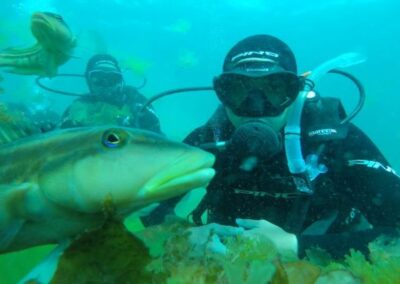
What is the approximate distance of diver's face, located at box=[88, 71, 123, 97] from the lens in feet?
31.8

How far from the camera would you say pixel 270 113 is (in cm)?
396

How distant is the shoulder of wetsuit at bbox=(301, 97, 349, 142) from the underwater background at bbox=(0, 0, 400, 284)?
108 ft

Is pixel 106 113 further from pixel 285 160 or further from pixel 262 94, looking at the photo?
pixel 285 160

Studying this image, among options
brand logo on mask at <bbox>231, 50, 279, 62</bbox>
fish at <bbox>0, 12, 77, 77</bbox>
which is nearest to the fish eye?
fish at <bbox>0, 12, 77, 77</bbox>

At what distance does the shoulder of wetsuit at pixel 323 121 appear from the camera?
3.73 meters

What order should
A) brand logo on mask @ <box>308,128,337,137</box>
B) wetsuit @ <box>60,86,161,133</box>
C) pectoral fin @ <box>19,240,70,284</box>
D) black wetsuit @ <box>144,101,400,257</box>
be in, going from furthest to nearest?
wetsuit @ <box>60,86,161,133</box> < brand logo on mask @ <box>308,128,337,137</box> < black wetsuit @ <box>144,101,400,257</box> < pectoral fin @ <box>19,240,70,284</box>

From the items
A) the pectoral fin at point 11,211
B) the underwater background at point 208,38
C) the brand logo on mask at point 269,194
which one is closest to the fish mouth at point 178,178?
the pectoral fin at point 11,211

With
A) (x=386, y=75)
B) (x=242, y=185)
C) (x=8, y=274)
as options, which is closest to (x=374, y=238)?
(x=242, y=185)

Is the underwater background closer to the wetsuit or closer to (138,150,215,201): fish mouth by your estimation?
the wetsuit

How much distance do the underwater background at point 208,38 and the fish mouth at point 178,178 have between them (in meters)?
34.3

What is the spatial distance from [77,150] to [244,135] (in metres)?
1.95

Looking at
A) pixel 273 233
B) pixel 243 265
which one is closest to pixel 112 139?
pixel 243 265

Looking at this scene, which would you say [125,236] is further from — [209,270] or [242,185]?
[242,185]

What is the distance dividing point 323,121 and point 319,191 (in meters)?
0.71
